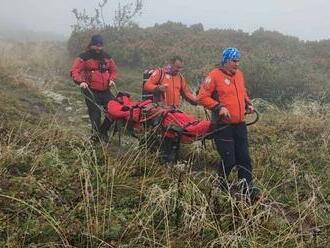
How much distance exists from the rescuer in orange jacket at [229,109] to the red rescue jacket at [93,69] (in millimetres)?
2737

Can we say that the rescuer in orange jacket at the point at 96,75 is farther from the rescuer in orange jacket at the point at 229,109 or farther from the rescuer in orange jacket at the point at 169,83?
the rescuer in orange jacket at the point at 229,109

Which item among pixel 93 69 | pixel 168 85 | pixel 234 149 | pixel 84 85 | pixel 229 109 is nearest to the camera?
pixel 229 109

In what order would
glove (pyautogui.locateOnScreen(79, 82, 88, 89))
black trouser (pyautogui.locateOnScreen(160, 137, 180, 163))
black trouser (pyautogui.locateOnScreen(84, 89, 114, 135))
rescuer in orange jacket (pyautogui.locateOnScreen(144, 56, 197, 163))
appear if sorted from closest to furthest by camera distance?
black trouser (pyautogui.locateOnScreen(160, 137, 180, 163)) → glove (pyautogui.locateOnScreen(79, 82, 88, 89)) → rescuer in orange jacket (pyautogui.locateOnScreen(144, 56, 197, 163)) → black trouser (pyautogui.locateOnScreen(84, 89, 114, 135))

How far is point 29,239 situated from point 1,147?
223 cm

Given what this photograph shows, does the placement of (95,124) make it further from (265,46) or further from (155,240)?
(265,46)

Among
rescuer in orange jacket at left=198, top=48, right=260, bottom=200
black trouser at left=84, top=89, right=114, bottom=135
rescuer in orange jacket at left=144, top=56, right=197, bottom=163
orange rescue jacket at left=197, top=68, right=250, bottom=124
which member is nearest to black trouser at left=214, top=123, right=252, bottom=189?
rescuer in orange jacket at left=198, top=48, right=260, bottom=200

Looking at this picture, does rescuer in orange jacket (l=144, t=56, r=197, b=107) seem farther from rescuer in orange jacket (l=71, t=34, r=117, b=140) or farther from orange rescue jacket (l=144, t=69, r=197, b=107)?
rescuer in orange jacket (l=71, t=34, r=117, b=140)

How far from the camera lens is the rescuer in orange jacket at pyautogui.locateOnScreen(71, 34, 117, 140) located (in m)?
9.90

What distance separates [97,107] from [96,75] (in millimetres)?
536

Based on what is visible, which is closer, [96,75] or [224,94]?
[224,94]

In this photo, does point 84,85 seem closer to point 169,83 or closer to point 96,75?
point 96,75

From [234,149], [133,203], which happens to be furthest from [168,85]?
[133,203]

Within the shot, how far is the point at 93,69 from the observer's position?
1000cm

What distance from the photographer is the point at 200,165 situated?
368 inches
